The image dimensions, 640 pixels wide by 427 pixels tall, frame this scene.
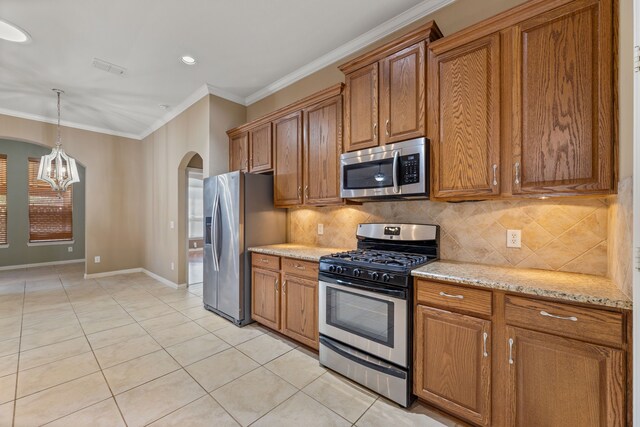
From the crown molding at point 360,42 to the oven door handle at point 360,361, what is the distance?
280 cm

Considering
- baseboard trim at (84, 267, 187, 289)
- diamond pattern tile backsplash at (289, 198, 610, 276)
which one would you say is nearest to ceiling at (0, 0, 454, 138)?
diamond pattern tile backsplash at (289, 198, 610, 276)

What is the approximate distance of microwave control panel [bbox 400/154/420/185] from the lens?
2.08m

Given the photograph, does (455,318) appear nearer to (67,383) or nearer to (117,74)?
(67,383)

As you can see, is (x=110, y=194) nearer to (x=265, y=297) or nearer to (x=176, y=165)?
(x=176, y=165)

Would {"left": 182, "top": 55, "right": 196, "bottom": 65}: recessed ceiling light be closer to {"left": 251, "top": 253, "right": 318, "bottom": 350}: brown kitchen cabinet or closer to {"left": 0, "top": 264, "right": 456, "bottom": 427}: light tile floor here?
{"left": 251, "top": 253, "right": 318, "bottom": 350}: brown kitchen cabinet

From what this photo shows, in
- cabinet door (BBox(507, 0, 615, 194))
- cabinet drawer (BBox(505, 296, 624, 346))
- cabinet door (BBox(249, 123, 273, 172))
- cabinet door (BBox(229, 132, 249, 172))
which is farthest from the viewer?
cabinet door (BBox(229, 132, 249, 172))

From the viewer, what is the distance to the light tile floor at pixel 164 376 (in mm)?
1783

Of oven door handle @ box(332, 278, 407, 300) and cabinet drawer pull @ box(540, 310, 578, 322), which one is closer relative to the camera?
cabinet drawer pull @ box(540, 310, 578, 322)

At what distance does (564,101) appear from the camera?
157 centimetres

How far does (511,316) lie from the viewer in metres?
1.49

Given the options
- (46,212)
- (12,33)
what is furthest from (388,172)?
(46,212)

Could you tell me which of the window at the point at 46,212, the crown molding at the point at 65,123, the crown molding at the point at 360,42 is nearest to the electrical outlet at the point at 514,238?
the crown molding at the point at 360,42

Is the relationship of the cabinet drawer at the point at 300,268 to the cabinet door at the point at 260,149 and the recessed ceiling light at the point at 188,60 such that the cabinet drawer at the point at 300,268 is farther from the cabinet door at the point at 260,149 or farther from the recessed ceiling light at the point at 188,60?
the recessed ceiling light at the point at 188,60

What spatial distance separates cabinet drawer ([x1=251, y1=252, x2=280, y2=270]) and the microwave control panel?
4.81 feet
